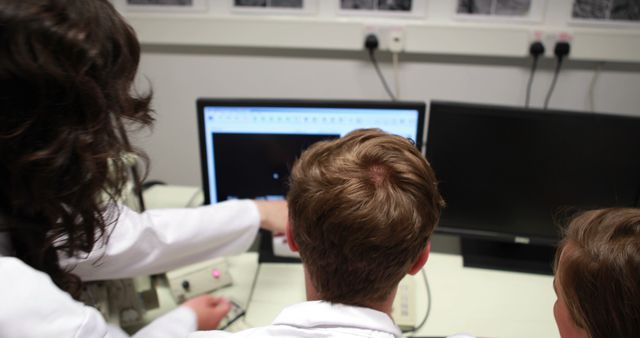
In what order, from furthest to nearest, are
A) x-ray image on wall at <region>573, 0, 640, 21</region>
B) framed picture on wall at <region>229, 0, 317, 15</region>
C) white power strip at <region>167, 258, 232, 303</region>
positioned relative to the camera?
framed picture on wall at <region>229, 0, 317, 15</region> → x-ray image on wall at <region>573, 0, 640, 21</region> → white power strip at <region>167, 258, 232, 303</region>

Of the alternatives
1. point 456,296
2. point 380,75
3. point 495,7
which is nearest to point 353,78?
point 380,75

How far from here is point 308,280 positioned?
705 millimetres

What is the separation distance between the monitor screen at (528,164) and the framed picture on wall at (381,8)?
685mm

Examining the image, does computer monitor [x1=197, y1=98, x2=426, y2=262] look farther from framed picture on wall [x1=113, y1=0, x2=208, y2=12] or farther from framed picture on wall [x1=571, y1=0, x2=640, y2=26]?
framed picture on wall [x1=571, y1=0, x2=640, y2=26]

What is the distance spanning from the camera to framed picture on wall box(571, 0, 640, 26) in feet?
4.93

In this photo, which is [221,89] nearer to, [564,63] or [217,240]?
[217,240]

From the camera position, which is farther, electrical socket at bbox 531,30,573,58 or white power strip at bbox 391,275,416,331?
electrical socket at bbox 531,30,573,58

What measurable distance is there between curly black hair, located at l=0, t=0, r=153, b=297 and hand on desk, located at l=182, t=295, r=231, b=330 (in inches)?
12.4

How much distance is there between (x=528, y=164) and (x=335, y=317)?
2.13 ft

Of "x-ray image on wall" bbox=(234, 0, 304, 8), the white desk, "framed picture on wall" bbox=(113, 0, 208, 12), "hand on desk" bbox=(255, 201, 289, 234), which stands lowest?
the white desk

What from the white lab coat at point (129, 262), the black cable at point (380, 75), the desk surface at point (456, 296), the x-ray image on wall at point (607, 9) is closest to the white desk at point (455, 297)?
the desk surface at point (456, 296)

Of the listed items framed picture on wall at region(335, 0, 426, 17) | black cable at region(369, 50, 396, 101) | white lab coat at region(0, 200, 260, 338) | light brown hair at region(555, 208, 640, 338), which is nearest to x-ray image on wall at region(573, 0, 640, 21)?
framed picture on wall at region(335, 0, 426, 17)

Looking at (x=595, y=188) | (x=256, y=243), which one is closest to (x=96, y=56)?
(x=256, y=243)

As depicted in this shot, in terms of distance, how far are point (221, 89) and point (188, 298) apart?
0.96 m
